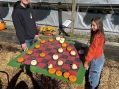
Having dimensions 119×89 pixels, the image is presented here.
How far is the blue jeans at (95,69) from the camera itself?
5562 mm

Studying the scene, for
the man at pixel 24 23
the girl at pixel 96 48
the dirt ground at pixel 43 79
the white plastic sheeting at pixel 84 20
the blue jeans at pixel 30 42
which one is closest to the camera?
the girl at pixel 96 48

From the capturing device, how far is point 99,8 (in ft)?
33.2

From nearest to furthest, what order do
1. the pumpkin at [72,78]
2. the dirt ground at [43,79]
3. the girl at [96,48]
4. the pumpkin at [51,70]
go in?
the girl at [96,48], the pumpkin at [72,78], the pumpkin at [51,70], the dirt ground at [43,79]

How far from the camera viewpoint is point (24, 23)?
21.5 feet

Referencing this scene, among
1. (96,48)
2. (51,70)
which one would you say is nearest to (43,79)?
(51,70)

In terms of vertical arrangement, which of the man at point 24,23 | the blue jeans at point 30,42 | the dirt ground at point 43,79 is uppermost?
the man at point 24,23

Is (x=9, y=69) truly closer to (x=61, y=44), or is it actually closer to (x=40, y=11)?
(x=61, y=44)

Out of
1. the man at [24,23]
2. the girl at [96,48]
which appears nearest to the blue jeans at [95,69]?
the girl at [96,48]

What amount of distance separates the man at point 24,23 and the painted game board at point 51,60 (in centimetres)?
32

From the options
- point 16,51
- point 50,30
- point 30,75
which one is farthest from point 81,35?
point 30,75

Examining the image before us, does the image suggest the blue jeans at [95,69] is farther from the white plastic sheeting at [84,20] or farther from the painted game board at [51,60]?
the white plastic sheeting at [84,20]

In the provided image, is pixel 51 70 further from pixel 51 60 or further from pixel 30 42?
pixel 30 42

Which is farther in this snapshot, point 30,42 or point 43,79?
point 30,42

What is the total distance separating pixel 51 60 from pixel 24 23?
1415mm
